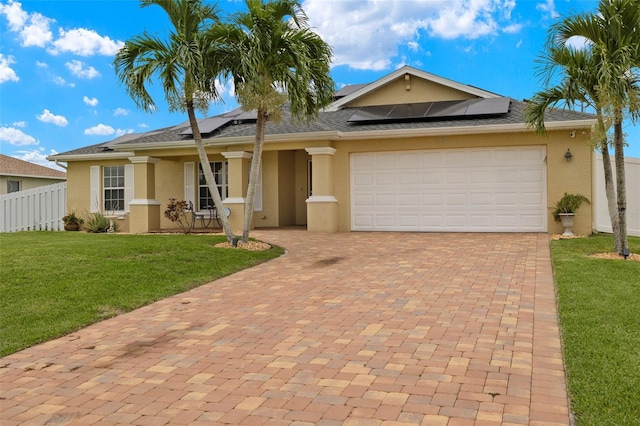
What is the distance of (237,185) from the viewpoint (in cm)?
1714

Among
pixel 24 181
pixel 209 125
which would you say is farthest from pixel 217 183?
pixel 24 181

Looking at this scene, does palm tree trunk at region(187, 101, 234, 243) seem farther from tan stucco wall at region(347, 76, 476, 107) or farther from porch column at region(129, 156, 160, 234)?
tan stucco wall at region(347, 76, 476, 107)

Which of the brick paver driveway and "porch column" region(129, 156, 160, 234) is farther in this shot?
"porch column" region(129, 156, 160, 234)

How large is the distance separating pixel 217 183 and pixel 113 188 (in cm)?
425

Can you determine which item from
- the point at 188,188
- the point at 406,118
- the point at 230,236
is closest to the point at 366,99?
the point at 406,118

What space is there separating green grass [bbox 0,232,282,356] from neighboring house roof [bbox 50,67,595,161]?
176 inches

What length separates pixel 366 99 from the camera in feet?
65.2

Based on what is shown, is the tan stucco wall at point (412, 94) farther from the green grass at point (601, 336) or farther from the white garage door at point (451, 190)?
the green grass at point (601, 336)

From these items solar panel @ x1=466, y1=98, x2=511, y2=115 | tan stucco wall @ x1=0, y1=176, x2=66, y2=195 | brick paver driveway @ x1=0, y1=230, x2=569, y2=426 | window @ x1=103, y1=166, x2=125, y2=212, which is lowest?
brick paver driveway @ x1=0, y1=230, x2=569, y2=426

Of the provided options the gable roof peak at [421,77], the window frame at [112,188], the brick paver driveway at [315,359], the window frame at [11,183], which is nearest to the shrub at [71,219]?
the window frame at [112,188]

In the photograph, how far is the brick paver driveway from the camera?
3740mm

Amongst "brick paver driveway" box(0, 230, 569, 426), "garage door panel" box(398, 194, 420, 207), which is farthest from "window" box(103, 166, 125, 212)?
"brick paver driveway" box(0, 230, 569, 426)

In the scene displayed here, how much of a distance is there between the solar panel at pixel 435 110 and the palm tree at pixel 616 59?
5.20m

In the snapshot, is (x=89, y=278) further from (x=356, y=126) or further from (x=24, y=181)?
(x=24, y=181)
